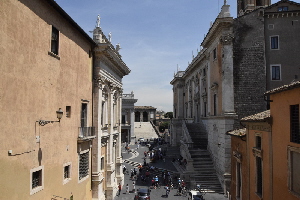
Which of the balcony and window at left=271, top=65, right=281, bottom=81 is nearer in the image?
the balcony

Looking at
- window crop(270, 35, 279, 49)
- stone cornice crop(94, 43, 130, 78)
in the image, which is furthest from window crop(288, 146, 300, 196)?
window crop(270, 35, 279, 49)

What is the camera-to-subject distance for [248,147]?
553 inches

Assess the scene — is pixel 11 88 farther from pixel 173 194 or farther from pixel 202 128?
pixel 202 128

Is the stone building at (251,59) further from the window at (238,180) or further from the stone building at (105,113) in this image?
the stone building at (105,113)

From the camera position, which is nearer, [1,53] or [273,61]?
[1,53]

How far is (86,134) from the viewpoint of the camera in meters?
16.5

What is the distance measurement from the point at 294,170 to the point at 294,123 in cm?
156

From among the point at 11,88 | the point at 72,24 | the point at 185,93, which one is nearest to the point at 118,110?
the point at 72,24

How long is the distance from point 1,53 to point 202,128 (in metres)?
28.1

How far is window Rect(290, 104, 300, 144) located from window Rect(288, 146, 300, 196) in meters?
0.33

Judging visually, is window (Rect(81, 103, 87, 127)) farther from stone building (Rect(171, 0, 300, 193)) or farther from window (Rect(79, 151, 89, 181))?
stone building (Rect(171, 0, 300, 193))

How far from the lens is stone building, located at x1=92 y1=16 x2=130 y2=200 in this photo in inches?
716

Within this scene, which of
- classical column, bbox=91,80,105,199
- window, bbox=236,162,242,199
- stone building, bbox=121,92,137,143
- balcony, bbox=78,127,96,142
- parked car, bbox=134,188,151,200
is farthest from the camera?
stone building, bbox=121,92,137,143

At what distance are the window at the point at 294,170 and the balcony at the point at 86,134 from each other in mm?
10337
